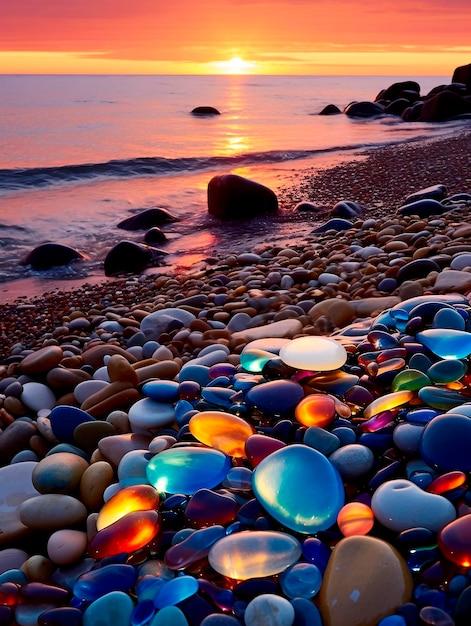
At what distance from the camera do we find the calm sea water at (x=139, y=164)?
732 cm

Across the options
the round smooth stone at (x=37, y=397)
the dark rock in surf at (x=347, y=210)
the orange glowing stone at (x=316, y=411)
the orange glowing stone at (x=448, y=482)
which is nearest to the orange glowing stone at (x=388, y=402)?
the orange glowing stone at (x=316, y=411)

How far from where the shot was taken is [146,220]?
7879mm

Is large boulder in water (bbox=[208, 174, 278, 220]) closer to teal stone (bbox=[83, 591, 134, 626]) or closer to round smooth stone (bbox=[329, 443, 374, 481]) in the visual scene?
round smooth stone (bbox=[329, 443, 374, 481])

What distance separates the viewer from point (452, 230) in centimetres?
461

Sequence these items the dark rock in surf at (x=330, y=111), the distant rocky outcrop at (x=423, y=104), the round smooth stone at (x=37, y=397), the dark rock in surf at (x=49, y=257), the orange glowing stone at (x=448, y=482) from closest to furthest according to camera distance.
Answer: the orange glowing stone at (x=448, y=482)
the round smooth stone at (x=37, y=397)
the dark rock in surf at (x=49, y=257)
the distant rocky outcrop at (x=423, y=104)
the dark rock in surf at (x=330, y=111)

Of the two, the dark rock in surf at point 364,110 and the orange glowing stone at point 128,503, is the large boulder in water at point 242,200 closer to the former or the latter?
the orange glowing stone at point 128,503

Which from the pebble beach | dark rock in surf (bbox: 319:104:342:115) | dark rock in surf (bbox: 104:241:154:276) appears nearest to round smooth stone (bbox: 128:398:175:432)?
the pebble beach

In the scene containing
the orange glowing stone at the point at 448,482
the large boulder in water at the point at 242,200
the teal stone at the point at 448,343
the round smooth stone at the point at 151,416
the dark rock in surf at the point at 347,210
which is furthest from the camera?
the large boulder in water at the point at 242,200

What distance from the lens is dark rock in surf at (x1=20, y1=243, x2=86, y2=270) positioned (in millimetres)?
6293

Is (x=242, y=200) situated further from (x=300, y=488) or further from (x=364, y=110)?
(x=364, y=110)

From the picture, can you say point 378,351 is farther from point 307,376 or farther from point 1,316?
point 1,316

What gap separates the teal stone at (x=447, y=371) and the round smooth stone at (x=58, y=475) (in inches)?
46.5

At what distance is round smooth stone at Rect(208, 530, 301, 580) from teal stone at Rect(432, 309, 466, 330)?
1.16 metres

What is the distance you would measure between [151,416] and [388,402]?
0.88 metres
